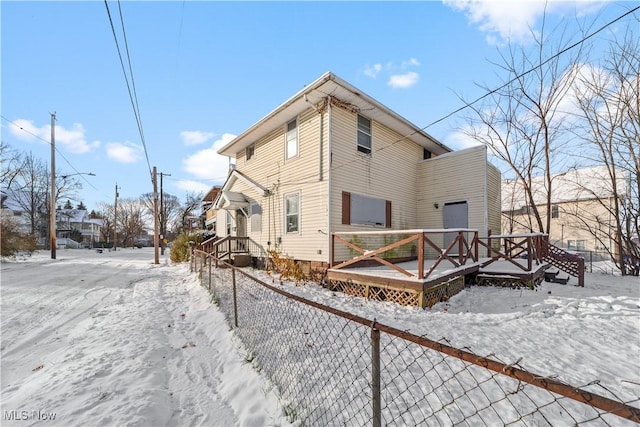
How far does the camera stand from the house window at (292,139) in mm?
10028

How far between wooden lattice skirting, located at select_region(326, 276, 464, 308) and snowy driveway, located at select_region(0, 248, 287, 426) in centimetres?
357

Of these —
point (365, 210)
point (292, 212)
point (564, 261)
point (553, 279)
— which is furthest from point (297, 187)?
point (564, 261)

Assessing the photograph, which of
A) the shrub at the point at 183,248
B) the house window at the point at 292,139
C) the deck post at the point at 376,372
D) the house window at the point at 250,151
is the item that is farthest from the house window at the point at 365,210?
the shrub at the point at 183,248

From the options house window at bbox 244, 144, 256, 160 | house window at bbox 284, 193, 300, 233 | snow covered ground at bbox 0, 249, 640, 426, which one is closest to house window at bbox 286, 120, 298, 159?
house window at bbox 284, 193, 300, 233

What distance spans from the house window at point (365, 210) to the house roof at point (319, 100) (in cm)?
284

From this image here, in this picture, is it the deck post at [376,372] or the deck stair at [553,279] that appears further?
the deck stair at [553,279]

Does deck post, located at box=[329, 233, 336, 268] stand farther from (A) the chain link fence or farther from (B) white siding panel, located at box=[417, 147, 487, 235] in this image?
(B) white siding panel, located at box=[417, 147, 487, 235]

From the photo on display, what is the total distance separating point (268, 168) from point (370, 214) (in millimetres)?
4541

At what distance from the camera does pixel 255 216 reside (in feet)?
39.0

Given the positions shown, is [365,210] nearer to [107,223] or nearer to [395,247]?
[395,247]

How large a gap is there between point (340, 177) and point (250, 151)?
5554 mm

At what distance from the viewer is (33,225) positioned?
35.8m

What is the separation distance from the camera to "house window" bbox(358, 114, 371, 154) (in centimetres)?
989

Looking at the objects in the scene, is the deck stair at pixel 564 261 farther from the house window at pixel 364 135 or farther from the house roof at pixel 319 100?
the house window at pixel 364 135
